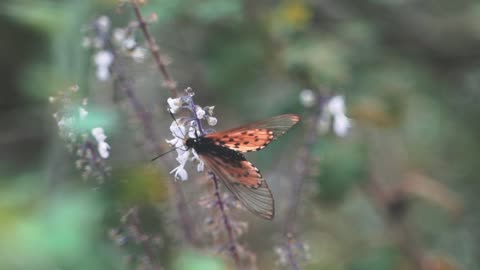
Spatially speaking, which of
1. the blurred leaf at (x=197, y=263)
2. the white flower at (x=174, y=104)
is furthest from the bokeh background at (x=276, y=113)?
the white flower at (x=174, y=104)

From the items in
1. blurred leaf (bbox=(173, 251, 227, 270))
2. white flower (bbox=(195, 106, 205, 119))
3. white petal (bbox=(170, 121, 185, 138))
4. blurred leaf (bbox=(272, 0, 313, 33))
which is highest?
blurred leaf (bbox=(272, 0, 313, 33))

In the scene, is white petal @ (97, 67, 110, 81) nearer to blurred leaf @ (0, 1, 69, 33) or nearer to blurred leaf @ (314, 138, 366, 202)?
blurred leaf @ (0, 1, 69, 33)

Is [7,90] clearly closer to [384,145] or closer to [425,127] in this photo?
[384,145]

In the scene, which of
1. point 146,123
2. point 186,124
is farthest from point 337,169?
point 186,124

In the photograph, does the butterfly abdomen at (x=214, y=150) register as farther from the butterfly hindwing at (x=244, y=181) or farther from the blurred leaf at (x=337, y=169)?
the blurred leaf at (x=337, y=169)

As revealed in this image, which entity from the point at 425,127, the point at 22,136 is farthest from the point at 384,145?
the point at 22,136

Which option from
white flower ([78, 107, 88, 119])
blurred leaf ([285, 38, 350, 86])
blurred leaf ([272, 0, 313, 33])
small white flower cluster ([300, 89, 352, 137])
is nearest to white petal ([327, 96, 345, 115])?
small white flower cluster ([300, 89, 352, 137])

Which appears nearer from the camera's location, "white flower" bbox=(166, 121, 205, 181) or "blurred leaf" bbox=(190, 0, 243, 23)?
"white flower" bbox=(166, 121, 205, 181)
